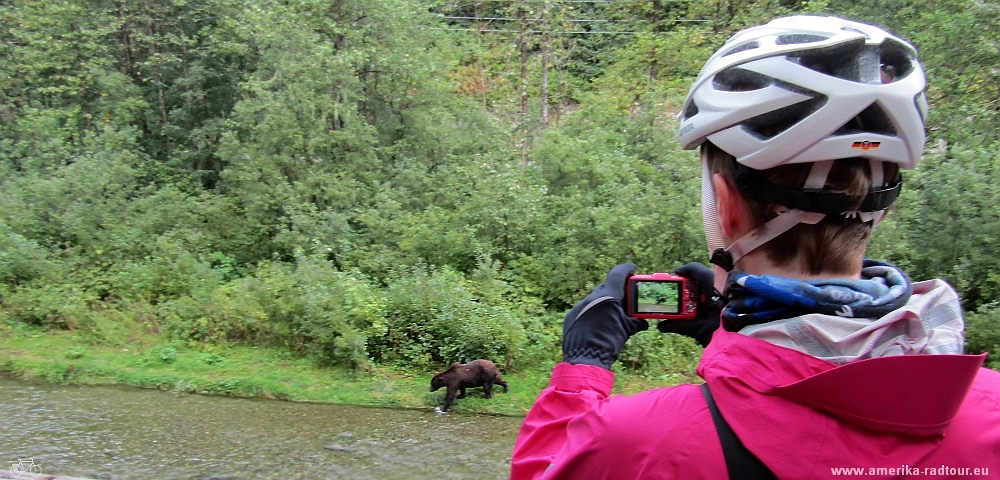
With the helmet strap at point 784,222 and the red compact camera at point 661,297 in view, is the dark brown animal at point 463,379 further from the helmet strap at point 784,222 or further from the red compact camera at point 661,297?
the helmet strap at point 784,222

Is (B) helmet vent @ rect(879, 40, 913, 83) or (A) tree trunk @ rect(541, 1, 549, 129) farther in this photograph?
(A) tree trunk @ rect(541, 1, 549, 129)

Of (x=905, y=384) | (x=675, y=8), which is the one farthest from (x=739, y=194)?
(x=675, y=8)

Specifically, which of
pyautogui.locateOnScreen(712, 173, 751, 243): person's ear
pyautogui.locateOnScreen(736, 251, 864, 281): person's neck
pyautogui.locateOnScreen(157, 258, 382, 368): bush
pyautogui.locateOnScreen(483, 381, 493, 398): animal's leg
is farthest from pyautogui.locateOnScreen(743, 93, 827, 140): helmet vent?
pyautogui.locateOnScreen(157, 258, 382, 368): bush

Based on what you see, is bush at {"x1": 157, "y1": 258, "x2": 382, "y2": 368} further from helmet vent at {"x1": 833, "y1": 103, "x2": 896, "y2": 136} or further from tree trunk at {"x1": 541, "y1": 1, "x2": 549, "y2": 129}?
tree trunk at {"x1": 541, "y1": 1, "x2": 549, "y2": 129}

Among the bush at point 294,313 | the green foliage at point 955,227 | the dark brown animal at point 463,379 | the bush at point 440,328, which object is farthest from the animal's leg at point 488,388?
the green foliage at point 955,227

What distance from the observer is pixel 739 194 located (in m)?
1.26

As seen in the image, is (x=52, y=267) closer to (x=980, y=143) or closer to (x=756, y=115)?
(x=756, y=115)

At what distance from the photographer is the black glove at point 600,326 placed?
140 centimetres

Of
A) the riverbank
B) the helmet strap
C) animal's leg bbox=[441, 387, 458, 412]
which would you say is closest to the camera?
the helmet strap

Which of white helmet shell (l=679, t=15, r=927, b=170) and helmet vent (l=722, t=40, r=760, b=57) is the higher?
helmet vent (l=722, t=40, r=760, b=57)

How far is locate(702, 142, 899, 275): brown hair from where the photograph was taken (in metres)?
1.19

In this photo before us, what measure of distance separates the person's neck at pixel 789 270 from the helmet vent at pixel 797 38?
15.8 inches

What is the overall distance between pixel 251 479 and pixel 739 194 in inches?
197

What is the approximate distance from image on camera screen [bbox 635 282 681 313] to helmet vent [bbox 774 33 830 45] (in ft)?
1.85
